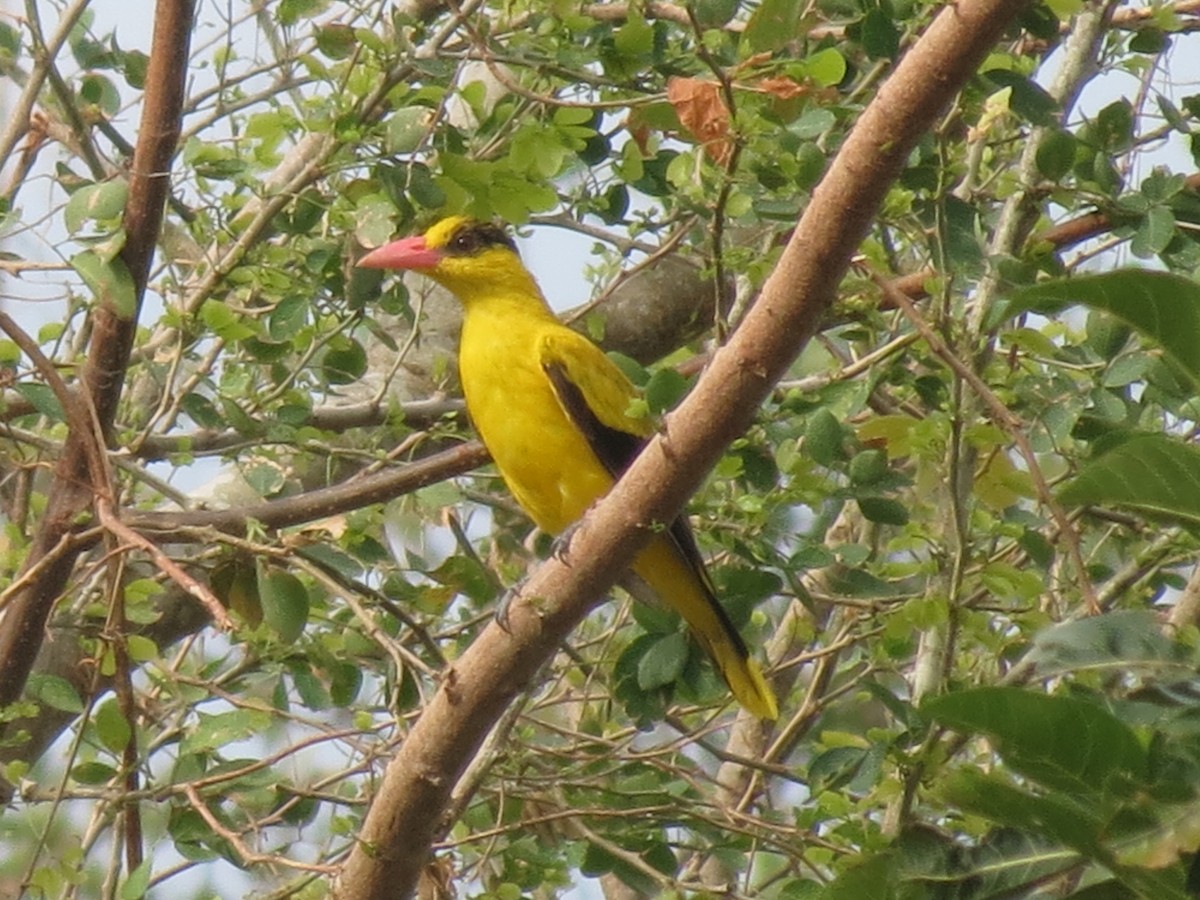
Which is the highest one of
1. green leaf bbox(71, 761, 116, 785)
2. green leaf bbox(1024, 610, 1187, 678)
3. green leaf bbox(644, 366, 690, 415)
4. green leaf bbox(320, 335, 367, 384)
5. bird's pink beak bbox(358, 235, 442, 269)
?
bird's pink beak bbox(358, 235, 442, 269)

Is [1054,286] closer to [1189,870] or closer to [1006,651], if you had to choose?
[1189,870]

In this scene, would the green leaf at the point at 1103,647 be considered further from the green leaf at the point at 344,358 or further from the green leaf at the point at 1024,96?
the green leaf at the point at 344,358

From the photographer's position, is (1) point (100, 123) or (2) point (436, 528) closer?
(1) point (100, 123)

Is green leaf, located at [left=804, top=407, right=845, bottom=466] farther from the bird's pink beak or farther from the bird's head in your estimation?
the bird's head

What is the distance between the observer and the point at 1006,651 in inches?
120

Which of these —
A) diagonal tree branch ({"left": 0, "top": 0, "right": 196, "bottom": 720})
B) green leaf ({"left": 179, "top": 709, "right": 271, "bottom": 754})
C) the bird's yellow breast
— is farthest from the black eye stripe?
green leaf ({"left": 179, "top": 709, "right": 271, "bottom": 754})

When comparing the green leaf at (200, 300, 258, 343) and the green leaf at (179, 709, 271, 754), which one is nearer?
the green leaf at (179, 709, 271, 754)

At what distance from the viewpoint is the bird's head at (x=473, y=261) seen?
3848 millimetres

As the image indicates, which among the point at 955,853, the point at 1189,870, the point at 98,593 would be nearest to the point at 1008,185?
the point at 955,853

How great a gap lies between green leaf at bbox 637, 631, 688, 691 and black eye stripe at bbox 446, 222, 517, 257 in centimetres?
122

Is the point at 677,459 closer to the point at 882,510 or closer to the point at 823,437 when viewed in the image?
the point at 823,437

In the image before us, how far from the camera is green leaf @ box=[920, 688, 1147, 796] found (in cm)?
137

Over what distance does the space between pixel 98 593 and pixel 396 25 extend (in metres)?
1.33

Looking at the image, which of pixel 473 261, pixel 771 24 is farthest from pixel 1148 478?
pixel 473 261
